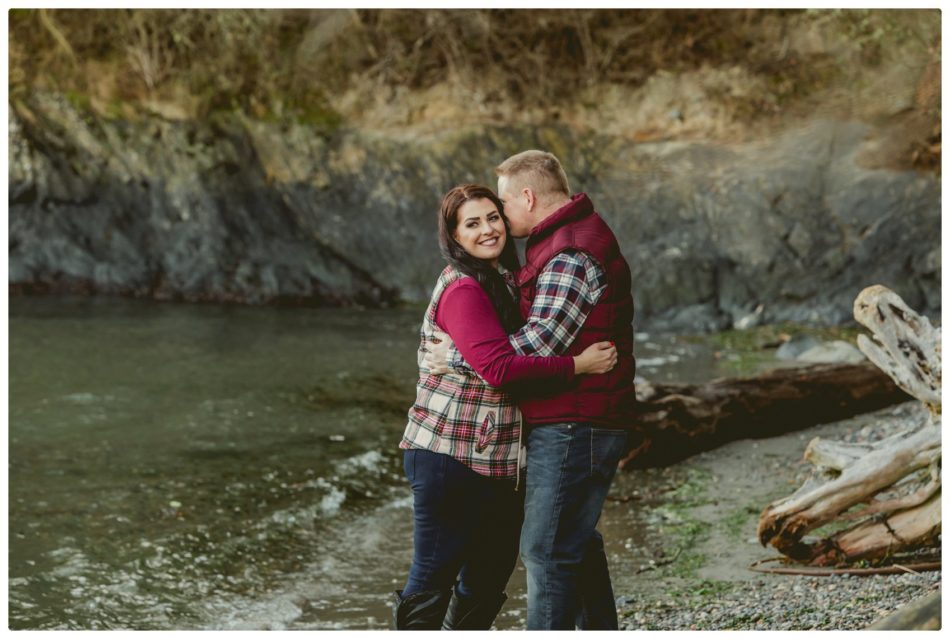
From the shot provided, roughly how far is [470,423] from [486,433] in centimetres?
8

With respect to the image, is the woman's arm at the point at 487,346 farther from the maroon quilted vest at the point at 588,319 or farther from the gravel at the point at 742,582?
the gravel at the point at 742,582

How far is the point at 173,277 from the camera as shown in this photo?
20875 mm

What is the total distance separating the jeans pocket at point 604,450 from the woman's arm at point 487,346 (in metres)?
0.29

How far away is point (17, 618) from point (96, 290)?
49.8 feet

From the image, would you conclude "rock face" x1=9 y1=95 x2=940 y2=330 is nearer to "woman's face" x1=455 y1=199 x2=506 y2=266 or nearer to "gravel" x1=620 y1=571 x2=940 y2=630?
"gravel" x1=620 y1=571 x2=940 y2=630

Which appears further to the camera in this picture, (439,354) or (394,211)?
(394,211)

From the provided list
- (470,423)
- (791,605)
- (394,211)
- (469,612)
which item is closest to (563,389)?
(470,423)

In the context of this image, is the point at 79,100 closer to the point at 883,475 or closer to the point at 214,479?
the point at 214,479

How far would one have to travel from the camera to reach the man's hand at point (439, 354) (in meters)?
4.17

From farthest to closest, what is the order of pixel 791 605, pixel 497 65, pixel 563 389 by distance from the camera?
pixel 497 65, pixel 791 605, pixel 563 389

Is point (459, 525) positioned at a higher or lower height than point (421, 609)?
higher

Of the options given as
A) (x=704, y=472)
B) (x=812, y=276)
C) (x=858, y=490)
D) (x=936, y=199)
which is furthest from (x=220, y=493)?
(x=936, y=199)

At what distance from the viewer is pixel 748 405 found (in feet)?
31.8

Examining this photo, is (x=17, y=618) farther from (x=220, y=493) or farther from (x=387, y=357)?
(x=387, y=357)
